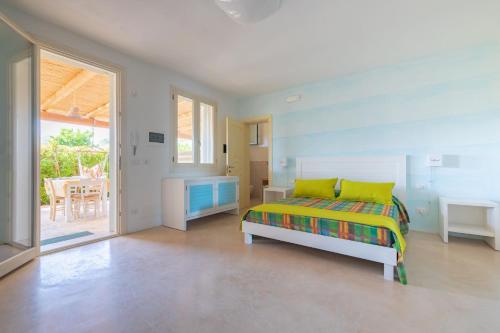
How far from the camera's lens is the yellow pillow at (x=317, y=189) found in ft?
11.3

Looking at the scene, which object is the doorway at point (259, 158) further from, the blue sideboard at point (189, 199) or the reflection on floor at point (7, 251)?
the reflection on floor at point (7, 251)

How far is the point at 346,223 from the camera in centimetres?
218

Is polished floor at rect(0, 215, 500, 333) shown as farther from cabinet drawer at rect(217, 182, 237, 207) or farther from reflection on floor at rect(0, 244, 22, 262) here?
cabinet drawer at rect(217, 182, 237, 207)

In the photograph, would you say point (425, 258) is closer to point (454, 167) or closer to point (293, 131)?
point (454, 167)

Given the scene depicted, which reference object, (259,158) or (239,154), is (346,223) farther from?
(259,158)

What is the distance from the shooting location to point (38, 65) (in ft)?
7.84

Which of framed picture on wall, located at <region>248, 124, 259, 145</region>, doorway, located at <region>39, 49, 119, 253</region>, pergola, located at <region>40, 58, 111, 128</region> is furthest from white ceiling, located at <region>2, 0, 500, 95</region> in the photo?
framed picture on wall, located at <region>248, 124, 259, 145</region>

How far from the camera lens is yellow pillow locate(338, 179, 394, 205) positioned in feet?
9.89

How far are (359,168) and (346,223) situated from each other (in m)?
1.89

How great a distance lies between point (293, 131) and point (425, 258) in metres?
2.97

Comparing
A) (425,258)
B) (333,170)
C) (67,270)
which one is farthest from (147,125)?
(425,258)

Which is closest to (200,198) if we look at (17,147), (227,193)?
(227,193)

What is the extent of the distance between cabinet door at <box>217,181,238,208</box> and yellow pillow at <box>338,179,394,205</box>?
2009 mm

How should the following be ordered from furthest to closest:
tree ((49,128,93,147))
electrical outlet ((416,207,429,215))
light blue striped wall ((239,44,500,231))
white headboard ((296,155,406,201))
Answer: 1. tree ((49,128,93,147))
2. white headboard ((296,155,406,201))
3. electrical outlet ((416,207,429,215))
4. light blue striped wall ((239,44,500,231))
